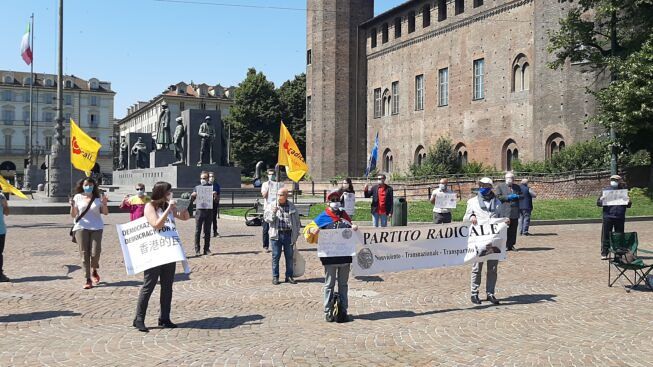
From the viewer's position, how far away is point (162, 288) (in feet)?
24.5

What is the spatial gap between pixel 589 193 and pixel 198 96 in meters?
91.1

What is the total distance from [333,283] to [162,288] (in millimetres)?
2050

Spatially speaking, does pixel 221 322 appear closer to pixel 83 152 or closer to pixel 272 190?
pixel 272 190

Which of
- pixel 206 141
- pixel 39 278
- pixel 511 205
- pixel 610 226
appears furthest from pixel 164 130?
pixel 610 226

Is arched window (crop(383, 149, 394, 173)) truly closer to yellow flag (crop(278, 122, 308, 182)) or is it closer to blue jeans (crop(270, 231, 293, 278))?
yellow flag (crop(278, 122, 308, 182))

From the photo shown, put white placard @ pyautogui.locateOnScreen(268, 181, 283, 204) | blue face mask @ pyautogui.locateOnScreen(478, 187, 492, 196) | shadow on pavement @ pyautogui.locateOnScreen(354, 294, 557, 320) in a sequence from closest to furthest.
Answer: shadow on pavement @ pyautogui.locateOnScreen(354, 294, 557, 320), blue face mask @ pyautogui.locateOnScreen(478, 187, 492, 196), white placard @ pyautogui.locateOnScreen(268, 181, 283, 204)

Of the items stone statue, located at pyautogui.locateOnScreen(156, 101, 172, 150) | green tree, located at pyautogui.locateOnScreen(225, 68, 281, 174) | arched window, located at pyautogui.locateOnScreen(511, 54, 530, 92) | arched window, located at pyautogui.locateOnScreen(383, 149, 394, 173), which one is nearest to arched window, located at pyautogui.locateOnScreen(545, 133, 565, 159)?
arched window, located at pyautogui.locateOnScreen(511, 54, 530, 92)

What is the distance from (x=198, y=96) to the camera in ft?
376

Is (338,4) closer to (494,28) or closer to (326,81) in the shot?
(326,81)

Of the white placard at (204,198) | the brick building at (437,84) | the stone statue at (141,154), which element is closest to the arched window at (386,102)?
the brick building at (437,84)

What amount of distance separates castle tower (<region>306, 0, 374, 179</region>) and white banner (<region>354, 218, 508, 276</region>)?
47.5 m

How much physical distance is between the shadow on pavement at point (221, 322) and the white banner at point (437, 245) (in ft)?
6.09

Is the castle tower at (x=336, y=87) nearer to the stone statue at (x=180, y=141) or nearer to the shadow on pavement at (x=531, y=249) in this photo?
the stone statue at (x=180, y=141)

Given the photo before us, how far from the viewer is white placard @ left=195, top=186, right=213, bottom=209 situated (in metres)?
14.0
